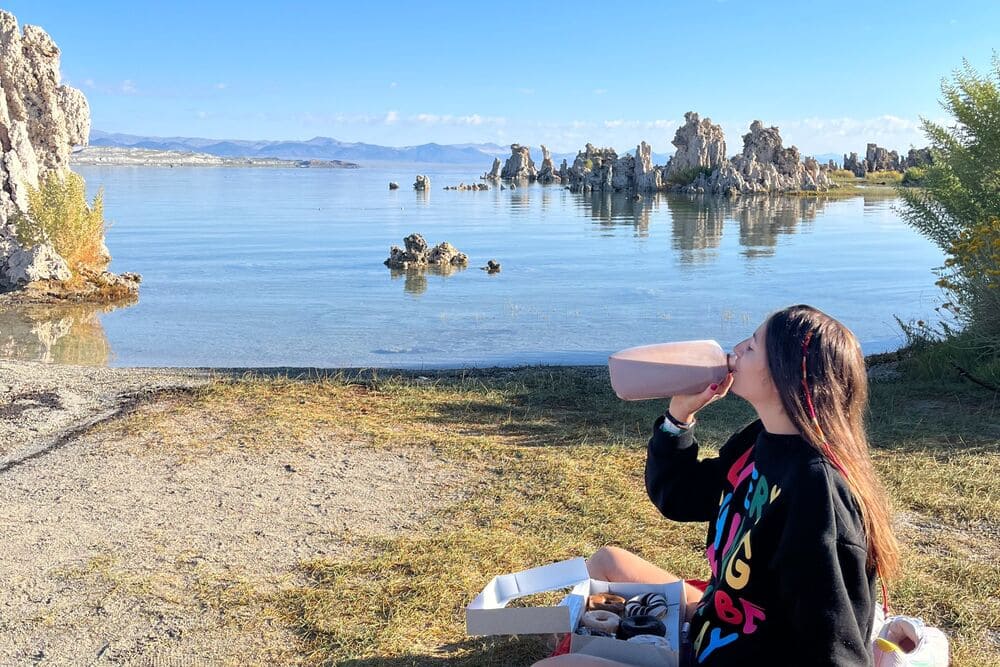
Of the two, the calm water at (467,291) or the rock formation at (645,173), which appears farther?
the rock formation at (645,173)

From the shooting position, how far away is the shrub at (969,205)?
29.6 ft

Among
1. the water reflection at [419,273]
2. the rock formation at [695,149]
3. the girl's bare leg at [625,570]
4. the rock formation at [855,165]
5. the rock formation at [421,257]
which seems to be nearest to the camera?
the girl's bare leg at [625,570]

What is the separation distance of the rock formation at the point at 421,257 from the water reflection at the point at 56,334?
8.04m

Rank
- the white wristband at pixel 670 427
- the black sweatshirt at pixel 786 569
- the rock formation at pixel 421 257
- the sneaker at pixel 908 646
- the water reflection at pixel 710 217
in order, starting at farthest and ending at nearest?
1. the water reflection at pixel 710 217
2. the rock formation at pixel 421 257
3. the white wristband at pixel 670 427
4. the sneaker at pixel 908 646
5. the black sweatshirt at pixel 786 569

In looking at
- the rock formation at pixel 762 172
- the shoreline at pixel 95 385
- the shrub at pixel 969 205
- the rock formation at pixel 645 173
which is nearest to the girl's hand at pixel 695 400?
the shoreline at pixel 95 385

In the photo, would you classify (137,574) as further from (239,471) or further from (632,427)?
(632,427)

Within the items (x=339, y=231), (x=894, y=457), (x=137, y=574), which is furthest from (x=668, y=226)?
(x=137, y=574)

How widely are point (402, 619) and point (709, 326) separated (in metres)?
11.4

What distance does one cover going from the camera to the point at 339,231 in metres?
34.1

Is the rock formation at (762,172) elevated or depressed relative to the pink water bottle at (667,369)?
elevated

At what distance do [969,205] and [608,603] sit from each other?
883 centimetres

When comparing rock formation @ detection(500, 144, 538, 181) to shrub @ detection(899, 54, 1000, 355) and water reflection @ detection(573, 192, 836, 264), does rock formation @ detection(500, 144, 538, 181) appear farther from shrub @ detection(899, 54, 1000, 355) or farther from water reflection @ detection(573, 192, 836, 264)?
shrub @ detection(899, 54, 1000, 355)

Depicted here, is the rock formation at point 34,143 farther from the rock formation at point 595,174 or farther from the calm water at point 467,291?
the rock formation at point 595,174

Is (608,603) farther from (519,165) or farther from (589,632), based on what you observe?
(519,165)
